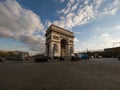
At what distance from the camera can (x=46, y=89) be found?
4.94 metres

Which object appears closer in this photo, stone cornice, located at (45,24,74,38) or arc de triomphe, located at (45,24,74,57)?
arc de triomphe, located at (45,24,74,57)

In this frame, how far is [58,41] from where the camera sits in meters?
50.1

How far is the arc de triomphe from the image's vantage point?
154ft

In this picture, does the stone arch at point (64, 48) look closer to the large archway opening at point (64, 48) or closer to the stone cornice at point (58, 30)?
the large archway opening at point (64, 48)

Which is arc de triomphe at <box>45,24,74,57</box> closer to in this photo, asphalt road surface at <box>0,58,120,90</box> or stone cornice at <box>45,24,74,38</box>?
stone cornice at <box>45,24,74,38</box>

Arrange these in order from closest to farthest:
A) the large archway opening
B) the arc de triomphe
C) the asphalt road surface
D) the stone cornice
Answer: the asphalt road surface < the arc de triomphe < the stone cornice < the large archway opening

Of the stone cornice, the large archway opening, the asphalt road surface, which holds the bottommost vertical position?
the asphalt road surface

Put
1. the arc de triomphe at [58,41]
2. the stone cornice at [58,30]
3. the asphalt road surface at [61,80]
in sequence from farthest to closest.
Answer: the stone cornice at [58,30] → the arc de triomphe at [58,41] → the asphalt road surface at [61,80]

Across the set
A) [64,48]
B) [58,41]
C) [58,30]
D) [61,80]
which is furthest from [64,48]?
[61,80]

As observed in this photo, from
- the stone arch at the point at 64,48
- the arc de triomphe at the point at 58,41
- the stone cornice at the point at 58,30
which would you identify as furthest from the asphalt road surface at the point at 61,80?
the stone arch at the point at 64,48

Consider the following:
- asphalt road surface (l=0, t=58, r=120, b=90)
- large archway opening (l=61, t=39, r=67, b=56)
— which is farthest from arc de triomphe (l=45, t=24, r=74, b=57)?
asphalt road surface (l=0, t=58, r=120, b=90)

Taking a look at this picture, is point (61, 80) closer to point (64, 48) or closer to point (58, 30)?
point (58, 30)

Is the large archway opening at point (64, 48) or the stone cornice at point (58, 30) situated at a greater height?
the stone cornice at point (58, 30)

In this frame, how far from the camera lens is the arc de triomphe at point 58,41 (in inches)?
1852
